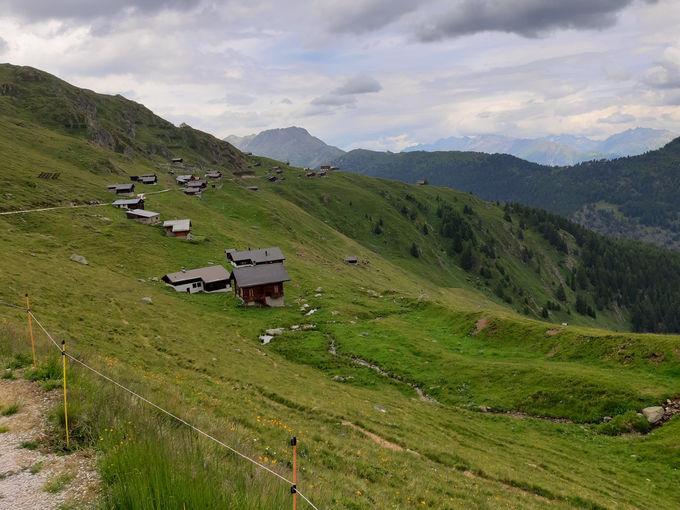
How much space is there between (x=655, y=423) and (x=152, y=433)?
4082cm

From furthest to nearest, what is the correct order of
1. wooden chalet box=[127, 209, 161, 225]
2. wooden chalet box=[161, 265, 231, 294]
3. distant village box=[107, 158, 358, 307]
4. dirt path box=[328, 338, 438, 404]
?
wooden chalet box=[127, 209, 161, 225] < distant village box=[107, 158, 358, 307] < wooden chalet box=[161, 265, 231, 294] < dirt path box=[328, 338, 438, 404]

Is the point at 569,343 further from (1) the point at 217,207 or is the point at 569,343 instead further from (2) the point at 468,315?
(1) the point at 217,207

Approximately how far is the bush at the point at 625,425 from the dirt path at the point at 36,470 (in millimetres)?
39187

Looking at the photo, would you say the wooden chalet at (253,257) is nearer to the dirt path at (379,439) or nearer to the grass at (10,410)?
the dirt path at (379,439)

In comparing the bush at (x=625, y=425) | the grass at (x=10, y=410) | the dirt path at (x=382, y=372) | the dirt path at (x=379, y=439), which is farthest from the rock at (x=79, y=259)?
the bush at (x=625, y=425)

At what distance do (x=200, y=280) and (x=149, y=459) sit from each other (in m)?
61.7

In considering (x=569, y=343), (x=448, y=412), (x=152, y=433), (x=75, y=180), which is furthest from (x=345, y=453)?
(x=75, y=180)

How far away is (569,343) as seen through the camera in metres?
47.1

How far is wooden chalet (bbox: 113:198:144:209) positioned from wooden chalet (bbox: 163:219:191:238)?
1524 cm

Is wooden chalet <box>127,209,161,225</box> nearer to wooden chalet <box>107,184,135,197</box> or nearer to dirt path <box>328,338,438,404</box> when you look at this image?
wooden chalet <box>107,184,135,197</box>

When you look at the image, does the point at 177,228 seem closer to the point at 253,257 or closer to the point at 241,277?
the point at 253,257

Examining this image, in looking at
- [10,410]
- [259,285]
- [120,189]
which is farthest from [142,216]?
[10,410]

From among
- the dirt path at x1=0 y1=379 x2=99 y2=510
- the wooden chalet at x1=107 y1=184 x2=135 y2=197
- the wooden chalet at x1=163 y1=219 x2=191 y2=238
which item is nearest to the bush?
the dirt path at x1=0 y1=379 x2=99 y2=510

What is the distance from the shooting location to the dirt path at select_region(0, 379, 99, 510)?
8.25m
